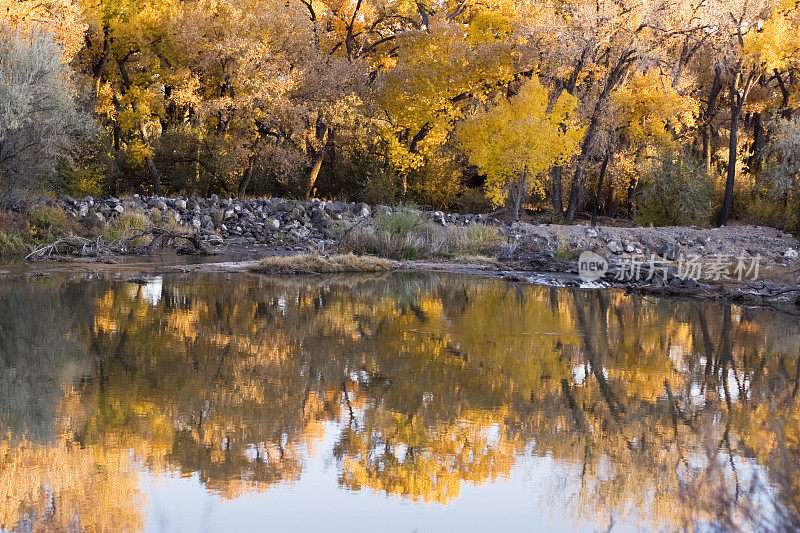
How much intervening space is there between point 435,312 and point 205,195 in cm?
2391

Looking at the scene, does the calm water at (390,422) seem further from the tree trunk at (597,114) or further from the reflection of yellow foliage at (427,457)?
the tree trunk at (597,114)

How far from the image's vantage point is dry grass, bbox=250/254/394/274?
723 inches

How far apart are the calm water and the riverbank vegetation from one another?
49.9 feet

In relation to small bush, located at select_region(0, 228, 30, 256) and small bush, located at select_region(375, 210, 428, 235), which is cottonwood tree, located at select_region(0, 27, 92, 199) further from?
small bush, located at select_region(375, 210, 428, 235)

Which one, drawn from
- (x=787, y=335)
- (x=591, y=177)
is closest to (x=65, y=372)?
(x=787, y=335)

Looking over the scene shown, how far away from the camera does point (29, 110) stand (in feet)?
73.7

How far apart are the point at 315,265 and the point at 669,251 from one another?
30.8 ft

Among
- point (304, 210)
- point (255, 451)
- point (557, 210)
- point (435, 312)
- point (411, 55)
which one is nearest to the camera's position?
point (255, 451)

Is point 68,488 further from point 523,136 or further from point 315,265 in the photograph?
point 523,136

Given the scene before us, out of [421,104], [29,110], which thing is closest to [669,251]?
[421,104]

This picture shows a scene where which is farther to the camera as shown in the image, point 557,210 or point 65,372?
point 557,210

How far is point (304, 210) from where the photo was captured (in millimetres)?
26812

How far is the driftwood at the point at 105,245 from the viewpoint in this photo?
19.7m

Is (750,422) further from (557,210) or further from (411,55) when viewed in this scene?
(411,55)
